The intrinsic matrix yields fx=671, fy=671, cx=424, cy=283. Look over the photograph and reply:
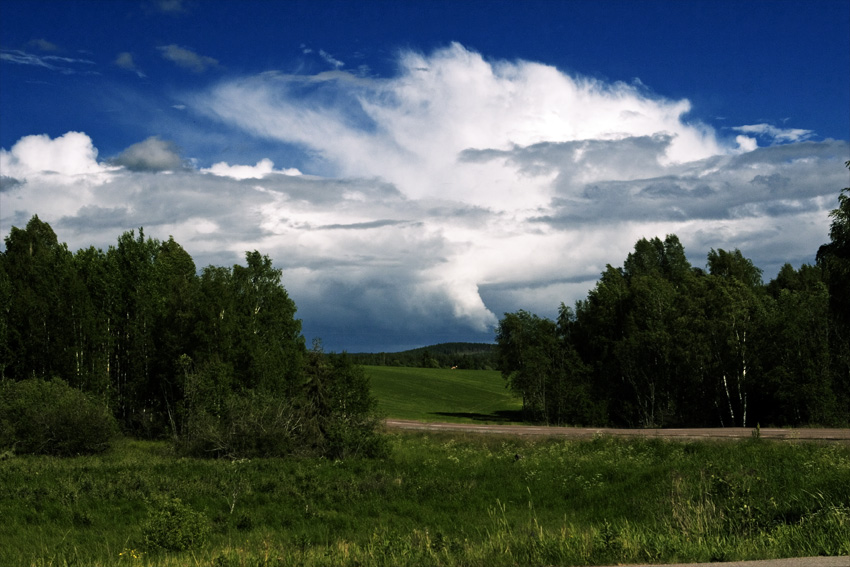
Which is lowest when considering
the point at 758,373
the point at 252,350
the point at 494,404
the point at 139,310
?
the point at 494,404

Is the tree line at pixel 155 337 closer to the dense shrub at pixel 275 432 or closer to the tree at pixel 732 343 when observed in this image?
the dense shrub at pixel 275 432

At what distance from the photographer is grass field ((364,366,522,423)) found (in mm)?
83250

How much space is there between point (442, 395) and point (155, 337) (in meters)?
58.8

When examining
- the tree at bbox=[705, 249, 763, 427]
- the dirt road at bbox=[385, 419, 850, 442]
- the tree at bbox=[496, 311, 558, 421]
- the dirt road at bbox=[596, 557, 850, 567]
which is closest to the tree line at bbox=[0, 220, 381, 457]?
the dirt road at bbox=[385, 419, 850, 442]

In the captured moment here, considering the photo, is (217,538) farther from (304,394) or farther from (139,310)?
(139,310)

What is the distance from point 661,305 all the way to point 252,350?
38265 millimetres

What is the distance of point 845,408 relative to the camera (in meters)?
48.5

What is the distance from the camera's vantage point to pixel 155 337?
52969mm

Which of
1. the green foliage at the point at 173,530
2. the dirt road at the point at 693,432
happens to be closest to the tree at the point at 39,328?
the dirt road at the point at 693,432

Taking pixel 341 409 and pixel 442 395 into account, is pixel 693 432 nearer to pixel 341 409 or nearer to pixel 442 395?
pixel 341 409

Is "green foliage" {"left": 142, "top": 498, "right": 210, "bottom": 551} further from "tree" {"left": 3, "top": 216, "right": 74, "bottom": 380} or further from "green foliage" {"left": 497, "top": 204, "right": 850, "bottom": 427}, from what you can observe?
"tree" {"left": 3, "top": 216, "right": 74, "bottom": 380}

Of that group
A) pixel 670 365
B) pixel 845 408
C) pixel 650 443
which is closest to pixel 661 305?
pixel 670 365

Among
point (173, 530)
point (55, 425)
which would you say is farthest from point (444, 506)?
point (55, 425)

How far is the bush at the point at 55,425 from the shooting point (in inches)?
1515
